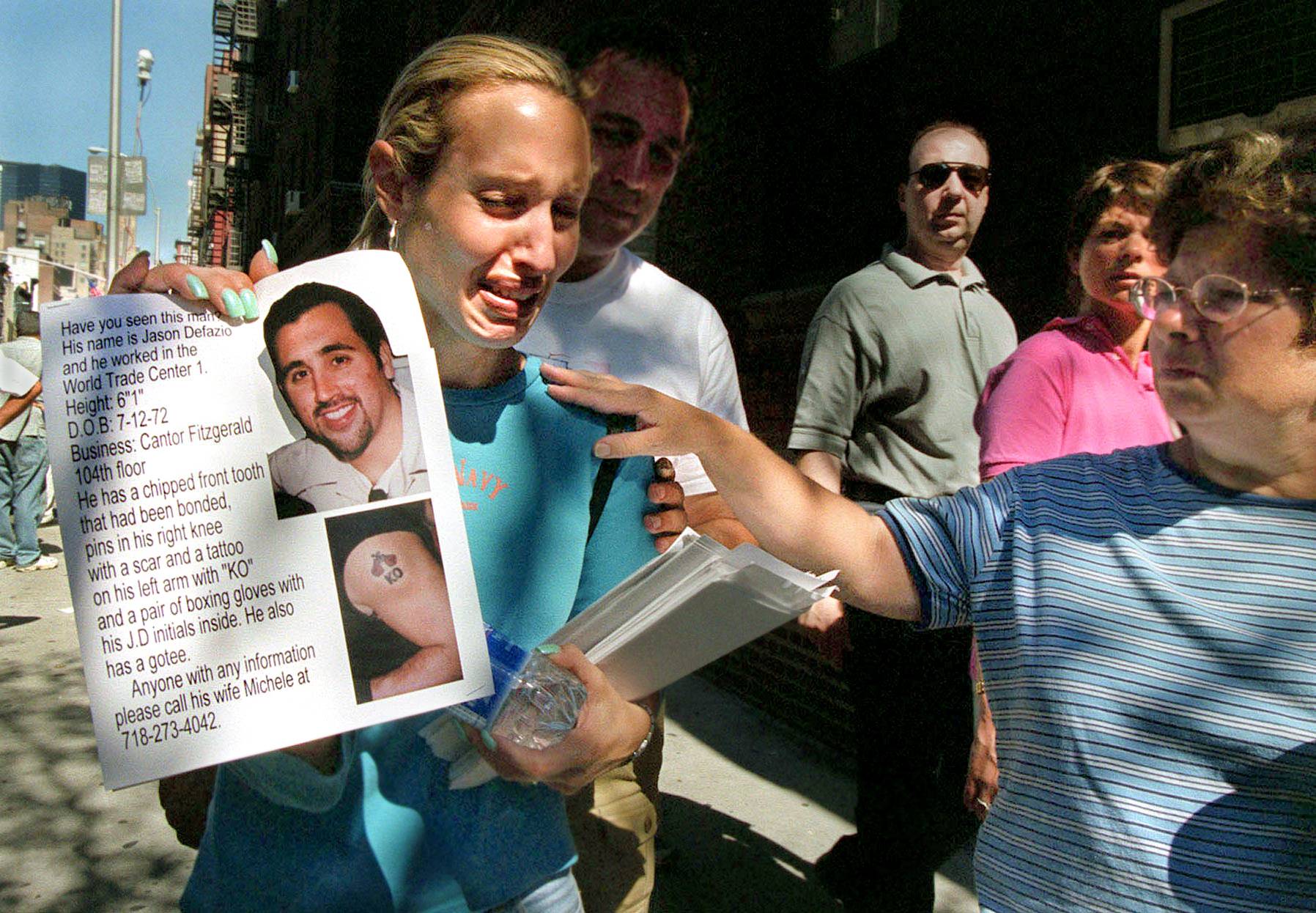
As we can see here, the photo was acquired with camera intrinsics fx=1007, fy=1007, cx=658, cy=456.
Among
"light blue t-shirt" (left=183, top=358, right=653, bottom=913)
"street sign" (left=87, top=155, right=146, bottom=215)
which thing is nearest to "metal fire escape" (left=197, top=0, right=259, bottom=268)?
"street sign" (left=87, top=155, right=146, bottom=215)

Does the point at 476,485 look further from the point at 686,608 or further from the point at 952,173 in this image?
the point at 952,173

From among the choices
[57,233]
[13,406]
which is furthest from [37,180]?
[13,406]

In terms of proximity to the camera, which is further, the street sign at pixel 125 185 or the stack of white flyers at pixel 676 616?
the street sign at pixel 125 185

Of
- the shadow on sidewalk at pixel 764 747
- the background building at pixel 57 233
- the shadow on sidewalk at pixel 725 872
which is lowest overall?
the shadow on sidewalk at pixel 725 872

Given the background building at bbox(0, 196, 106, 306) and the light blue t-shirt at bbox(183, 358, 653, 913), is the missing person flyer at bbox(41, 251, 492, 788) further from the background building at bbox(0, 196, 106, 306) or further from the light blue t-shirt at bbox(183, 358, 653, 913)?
the background building at bbox(0, 196, 106, 306)

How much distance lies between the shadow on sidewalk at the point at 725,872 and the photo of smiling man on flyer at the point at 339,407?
2.61 m

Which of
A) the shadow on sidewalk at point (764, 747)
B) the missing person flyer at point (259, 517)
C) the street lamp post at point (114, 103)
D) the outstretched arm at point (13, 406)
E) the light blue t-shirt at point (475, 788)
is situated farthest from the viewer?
the street lamp post at point (114, 103)

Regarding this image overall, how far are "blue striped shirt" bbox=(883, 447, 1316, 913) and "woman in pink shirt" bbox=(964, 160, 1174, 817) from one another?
22.8 inches

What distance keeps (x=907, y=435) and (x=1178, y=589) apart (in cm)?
134

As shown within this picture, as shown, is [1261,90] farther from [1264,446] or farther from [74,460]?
[74,460]

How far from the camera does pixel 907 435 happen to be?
8.55 ft

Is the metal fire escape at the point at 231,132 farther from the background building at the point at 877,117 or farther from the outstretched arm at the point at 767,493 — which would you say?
the outstretched arm at the point at 767,493

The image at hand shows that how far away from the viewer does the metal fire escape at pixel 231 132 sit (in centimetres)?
3247

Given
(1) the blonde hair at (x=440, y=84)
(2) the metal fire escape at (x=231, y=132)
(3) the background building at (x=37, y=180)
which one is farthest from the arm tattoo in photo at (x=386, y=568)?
(3) the background building at (x=37, y=180)
